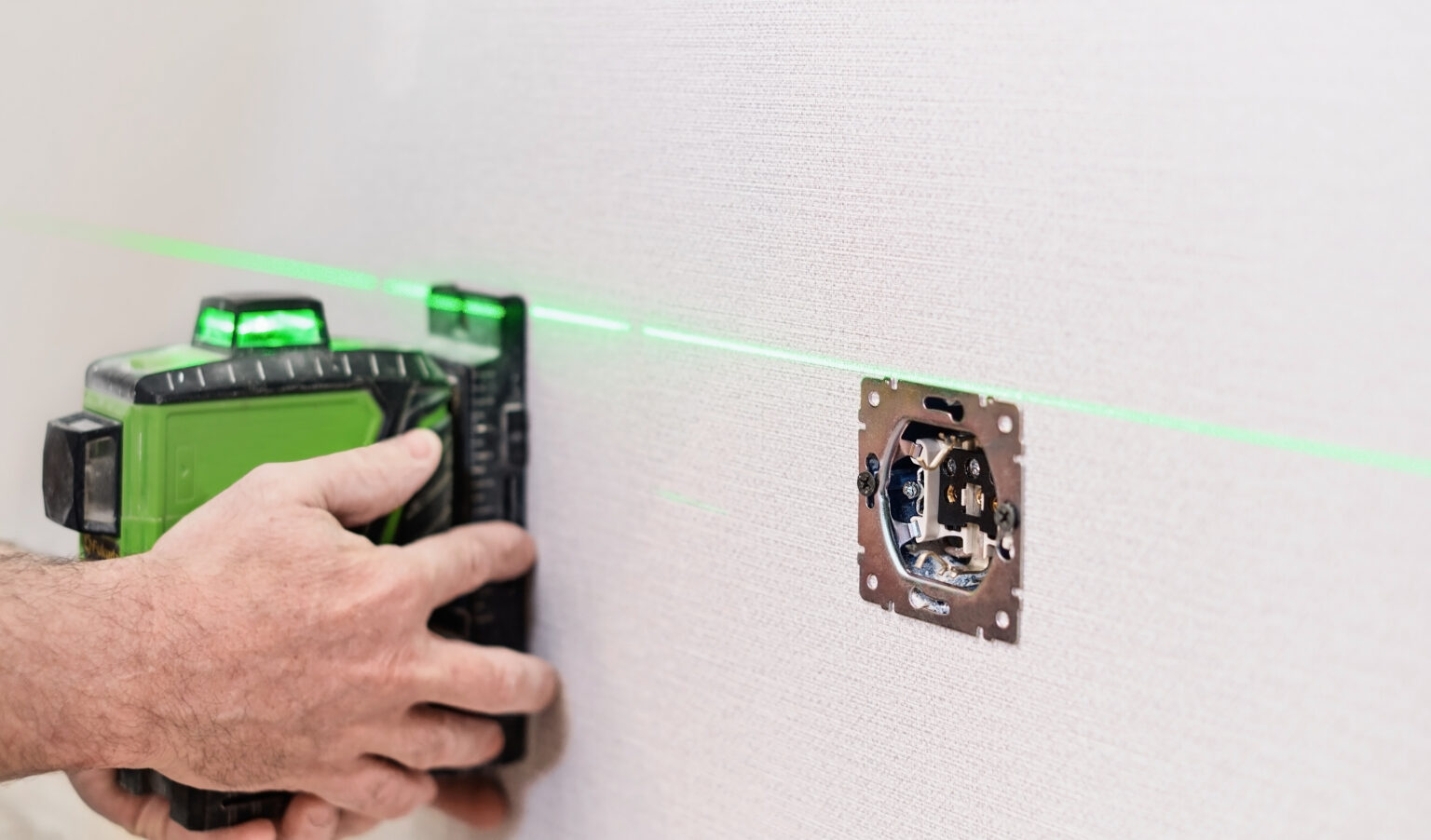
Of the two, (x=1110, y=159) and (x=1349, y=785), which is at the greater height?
(x=1110, y=159)

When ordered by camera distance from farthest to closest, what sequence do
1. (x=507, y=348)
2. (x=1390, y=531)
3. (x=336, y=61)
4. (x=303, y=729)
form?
(x=336, y=61), (x=507, y=348), (x=303, y=729), (x=1390, y=531)

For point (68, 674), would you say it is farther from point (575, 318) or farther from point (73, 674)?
point (575, 318)

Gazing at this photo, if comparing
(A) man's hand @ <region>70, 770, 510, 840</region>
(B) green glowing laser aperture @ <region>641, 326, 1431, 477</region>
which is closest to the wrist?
(A) man's hand @ <region>70, 770, 510, 840</region>

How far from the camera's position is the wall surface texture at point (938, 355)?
25.1 inches

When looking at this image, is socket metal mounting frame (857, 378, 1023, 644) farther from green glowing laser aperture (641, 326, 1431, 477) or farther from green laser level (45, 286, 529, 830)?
green laser level (45, 286, 529, 830)

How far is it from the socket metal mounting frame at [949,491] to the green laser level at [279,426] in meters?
0.47

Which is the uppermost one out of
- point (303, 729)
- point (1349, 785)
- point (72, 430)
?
point (72, 430)

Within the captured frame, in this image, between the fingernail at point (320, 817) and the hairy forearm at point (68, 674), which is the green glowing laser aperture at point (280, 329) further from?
the fingernail at point (320, 817)

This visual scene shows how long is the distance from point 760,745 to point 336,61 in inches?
36.6

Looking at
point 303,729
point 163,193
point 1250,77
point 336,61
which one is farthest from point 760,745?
point 163,193

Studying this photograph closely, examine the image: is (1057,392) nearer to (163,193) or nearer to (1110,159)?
(1110,159)

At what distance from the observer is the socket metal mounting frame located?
799mm

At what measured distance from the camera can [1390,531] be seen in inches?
24.4

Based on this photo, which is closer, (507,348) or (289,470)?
(289,470)
